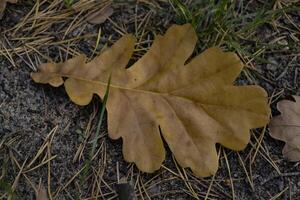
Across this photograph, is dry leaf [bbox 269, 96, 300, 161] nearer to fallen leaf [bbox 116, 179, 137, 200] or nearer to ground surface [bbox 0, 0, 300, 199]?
ground surface [bbox 0, 0, 300, 199]

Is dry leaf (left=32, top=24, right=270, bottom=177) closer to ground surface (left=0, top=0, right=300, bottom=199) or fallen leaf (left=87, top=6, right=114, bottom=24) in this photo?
ground surface (left=0, top=0, right=300, bottom=199)

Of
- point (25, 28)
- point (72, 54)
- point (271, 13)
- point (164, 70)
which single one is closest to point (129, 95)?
point (164, 70)

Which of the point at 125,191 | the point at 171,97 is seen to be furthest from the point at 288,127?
the point at 125,191

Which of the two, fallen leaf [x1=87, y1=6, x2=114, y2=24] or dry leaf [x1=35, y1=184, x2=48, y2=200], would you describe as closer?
dry leaf [x1=35, y1=184, x2=48, y2=200]

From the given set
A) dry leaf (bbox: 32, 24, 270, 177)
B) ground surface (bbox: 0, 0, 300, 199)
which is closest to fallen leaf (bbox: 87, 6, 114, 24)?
ground surface (bbox: 0, 0, 300, 199)

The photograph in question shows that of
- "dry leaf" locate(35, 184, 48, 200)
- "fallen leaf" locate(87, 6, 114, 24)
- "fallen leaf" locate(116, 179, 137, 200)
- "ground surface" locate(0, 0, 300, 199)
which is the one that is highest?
"fallen leaf" locate(87, 6, 114, 24)

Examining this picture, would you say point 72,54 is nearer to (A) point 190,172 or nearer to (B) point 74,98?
(B) point 74,98

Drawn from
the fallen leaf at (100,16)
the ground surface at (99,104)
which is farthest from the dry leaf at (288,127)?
the fallen leaf at (100,16)

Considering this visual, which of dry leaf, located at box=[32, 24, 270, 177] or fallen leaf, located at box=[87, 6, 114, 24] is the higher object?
fallen leaf, located at box=[87, 6, 114, 24]
